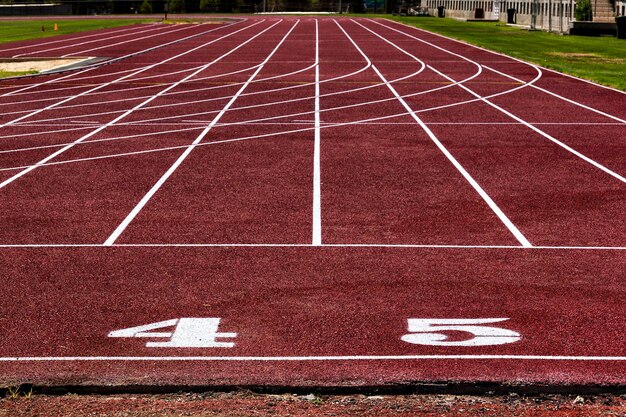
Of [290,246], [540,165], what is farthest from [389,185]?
[290,246]

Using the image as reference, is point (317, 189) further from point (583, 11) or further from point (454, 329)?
point (583, 11)

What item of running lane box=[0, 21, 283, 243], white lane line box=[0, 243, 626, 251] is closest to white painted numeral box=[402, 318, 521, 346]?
white lane line box=[0, 243, 626, 251]

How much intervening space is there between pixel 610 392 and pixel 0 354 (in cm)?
417

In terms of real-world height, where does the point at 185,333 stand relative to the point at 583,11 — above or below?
below

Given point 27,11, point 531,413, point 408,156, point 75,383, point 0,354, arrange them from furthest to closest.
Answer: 1. point 27,11
2. point 408,156
3. point 0,354
4. point 75,383
5. point 531,413

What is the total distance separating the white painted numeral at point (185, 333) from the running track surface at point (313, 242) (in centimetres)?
2

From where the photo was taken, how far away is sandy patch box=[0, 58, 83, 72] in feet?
106

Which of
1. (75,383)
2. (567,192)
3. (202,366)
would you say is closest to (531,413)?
(202,366)

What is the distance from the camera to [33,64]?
34.0 meters

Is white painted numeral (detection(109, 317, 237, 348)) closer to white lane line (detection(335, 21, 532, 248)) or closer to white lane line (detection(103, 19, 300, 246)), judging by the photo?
white lane line (detection(103, 19, 300, 246))

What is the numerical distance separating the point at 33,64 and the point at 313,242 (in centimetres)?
2571

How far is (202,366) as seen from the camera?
7.09 m

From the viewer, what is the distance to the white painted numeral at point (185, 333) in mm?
7539

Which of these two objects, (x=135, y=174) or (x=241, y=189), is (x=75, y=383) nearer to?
(x=241, y=189)
